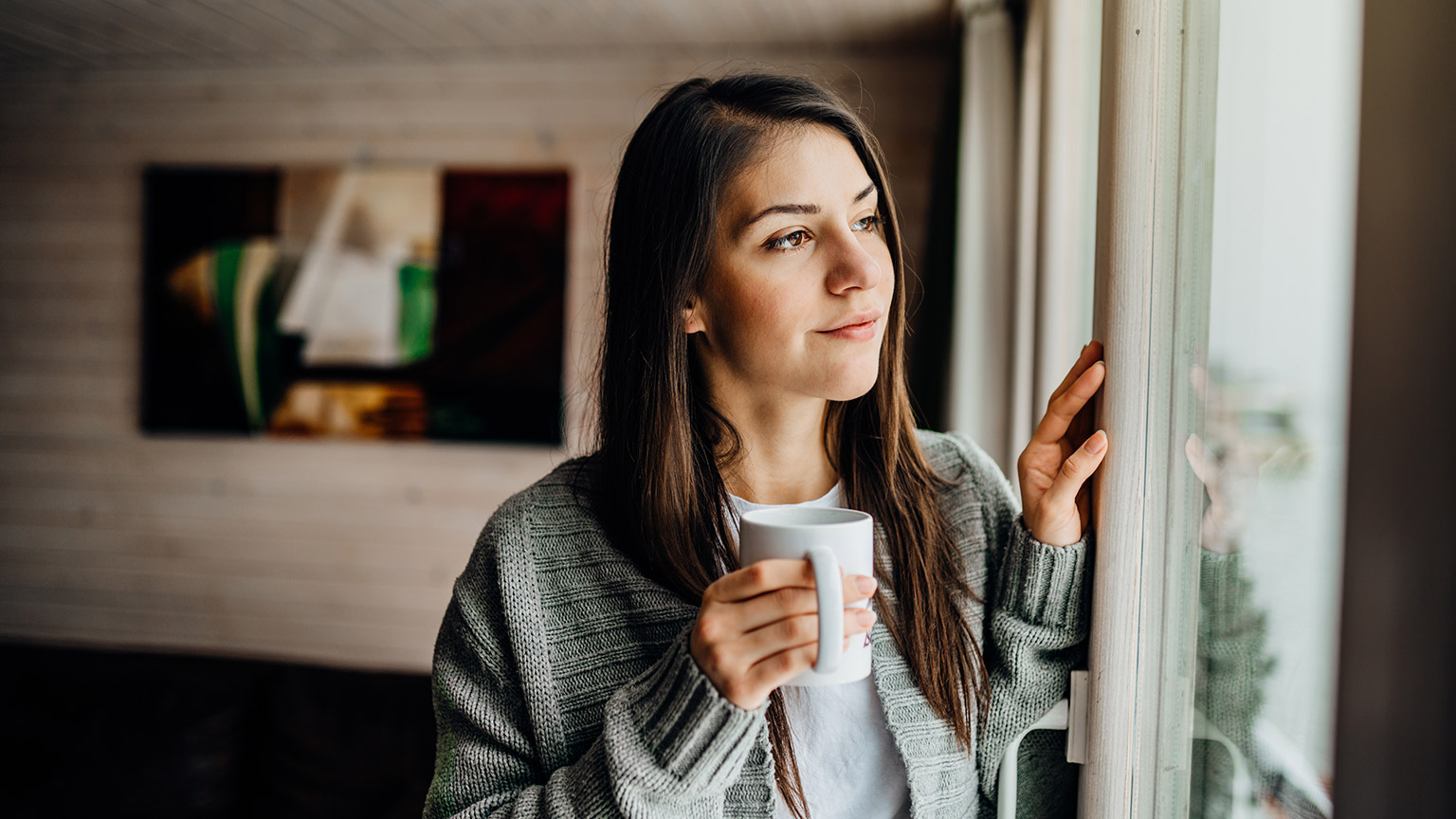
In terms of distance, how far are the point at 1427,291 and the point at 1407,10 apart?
0.39 feet

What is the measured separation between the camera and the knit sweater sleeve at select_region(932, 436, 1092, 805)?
33.1 inches

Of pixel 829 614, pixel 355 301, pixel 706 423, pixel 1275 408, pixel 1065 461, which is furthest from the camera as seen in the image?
pixel 355 301

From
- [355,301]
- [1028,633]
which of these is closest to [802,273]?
[1028,633]

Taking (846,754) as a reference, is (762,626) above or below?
above

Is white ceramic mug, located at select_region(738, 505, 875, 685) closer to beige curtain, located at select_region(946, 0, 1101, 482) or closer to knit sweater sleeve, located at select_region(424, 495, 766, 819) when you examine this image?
knit sweater sleeve, located at select_region(424, 495, 766, 819)

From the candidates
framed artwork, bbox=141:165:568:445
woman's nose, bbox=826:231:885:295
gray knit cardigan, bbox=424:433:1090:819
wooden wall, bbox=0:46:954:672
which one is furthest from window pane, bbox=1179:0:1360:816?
framed artwork, bbox=141:165:568:445

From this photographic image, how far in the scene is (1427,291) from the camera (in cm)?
34

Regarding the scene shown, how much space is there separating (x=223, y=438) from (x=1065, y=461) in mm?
3364

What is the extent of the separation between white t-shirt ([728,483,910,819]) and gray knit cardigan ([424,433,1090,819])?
4 centimetres

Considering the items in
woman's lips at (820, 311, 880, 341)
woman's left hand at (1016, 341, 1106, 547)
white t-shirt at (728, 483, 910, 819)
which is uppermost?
woman's lips at (820, 311, 880, 341)

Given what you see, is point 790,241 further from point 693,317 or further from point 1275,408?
point 1275,408

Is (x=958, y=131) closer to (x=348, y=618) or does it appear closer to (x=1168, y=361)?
(x=1168, y=361)

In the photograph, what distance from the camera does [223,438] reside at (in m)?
3.28

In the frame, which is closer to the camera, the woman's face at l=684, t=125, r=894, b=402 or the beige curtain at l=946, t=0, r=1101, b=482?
the woman's face at l=684, t=125, r=894, b=402
